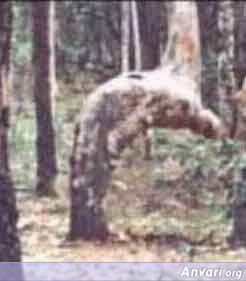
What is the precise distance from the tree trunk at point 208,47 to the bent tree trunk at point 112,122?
0.06 meters

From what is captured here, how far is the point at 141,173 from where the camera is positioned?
234 cm

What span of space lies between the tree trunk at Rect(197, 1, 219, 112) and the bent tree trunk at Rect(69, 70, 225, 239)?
0.20 feet

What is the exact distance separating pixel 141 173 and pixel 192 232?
279 mm

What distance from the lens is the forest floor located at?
2.17m

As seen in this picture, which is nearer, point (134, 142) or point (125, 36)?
point (134, 142)

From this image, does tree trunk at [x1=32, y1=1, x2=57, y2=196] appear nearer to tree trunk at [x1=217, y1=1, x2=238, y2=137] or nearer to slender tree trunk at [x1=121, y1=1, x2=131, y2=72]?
slender tree trunk at [x1=121, y1=1, x2=131, y2=72]

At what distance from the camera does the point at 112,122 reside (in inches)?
89.4

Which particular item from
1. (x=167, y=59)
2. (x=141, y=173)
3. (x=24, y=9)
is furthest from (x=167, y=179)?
(x=24, y=9)

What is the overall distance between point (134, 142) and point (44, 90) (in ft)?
1.33

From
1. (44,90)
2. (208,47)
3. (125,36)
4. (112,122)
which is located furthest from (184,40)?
(44,90)

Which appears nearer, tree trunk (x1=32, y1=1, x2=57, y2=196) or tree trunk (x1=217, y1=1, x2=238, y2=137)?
tree trunk (x1=217, y1=1, x2=238, y2=137)

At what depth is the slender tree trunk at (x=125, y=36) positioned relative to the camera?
2357 millimetres

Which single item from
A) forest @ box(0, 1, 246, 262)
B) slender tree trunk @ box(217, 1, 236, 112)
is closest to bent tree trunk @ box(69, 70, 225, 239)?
forest @ box(0, 1, 246, 262)

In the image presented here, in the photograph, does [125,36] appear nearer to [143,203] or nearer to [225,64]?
[225,64]
